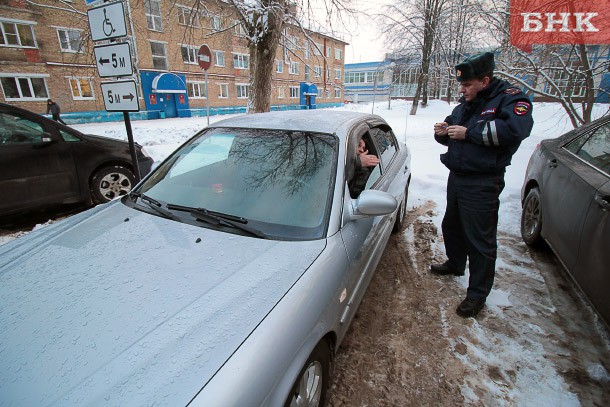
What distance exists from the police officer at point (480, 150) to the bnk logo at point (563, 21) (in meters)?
5.06

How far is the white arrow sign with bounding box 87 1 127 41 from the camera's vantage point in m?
3.23

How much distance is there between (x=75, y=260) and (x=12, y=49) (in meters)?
22.8

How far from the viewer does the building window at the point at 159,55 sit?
859 inches

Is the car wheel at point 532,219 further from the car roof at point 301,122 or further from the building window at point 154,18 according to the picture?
the building window at point 154,18

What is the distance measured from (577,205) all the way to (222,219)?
277 cm

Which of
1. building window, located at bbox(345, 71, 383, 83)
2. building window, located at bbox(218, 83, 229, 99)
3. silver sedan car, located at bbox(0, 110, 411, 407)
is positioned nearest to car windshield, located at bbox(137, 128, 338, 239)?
silver sedan car, located at bbox(0, 110, 411, 407)

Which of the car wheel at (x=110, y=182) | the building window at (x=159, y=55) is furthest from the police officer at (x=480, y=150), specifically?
the building window at (x=159, y=55)

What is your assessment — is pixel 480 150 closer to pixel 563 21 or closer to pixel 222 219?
pixel 222 219

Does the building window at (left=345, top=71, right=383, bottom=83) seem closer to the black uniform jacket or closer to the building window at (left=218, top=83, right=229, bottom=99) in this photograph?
the building window at (left=218, top=83, right=229, bottom=99)

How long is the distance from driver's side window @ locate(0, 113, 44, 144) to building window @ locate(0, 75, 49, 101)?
18384mm

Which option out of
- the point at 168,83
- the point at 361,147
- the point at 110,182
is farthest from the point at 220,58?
the point at 361,147

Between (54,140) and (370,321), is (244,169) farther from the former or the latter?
(54,140)

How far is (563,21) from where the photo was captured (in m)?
5.75

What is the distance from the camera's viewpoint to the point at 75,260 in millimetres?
Result: 1613
